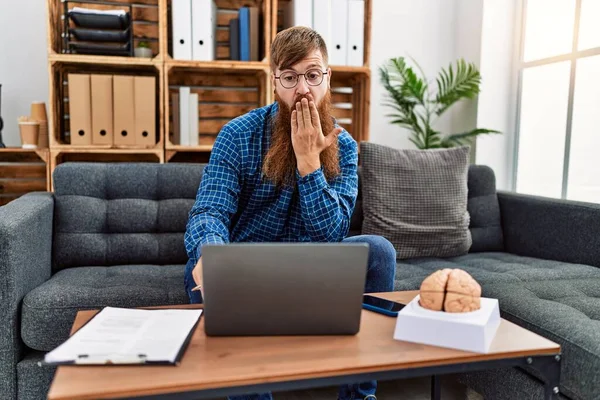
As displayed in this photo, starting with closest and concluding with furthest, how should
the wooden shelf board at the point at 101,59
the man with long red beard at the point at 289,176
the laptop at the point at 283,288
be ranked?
the laptop at the point at 283,288 → the man with long red beard at the point at 289,176 → the wooden shelf board at the point at 101,59

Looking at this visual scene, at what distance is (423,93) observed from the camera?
3025 millimetres

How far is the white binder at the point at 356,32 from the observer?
287 cm

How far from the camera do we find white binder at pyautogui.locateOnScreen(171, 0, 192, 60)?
265cm

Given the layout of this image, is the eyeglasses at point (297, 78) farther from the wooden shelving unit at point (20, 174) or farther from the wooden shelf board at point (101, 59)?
the wooden shelving unit at point (20, 174)

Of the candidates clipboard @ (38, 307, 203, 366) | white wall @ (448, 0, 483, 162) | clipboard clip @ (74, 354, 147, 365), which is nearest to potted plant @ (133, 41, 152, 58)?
white wall @ (448, 0, 483, 162)

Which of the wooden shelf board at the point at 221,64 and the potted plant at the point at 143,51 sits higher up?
the potted plant at the point at 143,51

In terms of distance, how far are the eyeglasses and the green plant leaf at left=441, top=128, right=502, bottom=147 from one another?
1.74 metres

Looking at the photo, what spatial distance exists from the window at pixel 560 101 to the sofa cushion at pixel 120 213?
191 centimetres

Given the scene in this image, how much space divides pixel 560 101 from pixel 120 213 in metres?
2.31

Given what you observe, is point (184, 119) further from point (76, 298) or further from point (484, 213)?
point (484, 213)

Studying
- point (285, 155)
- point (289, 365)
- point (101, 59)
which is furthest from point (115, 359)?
point (101, 59)

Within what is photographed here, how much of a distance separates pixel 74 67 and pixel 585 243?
2.57 meters

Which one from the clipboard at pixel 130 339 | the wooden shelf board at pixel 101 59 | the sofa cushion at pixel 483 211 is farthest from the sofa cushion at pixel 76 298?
the wooden shelf board at pixel 101 59

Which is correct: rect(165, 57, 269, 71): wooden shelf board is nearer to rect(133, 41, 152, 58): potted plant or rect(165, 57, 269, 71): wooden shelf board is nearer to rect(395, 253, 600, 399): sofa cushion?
rect(133, 41, 152, 58): potted plant
